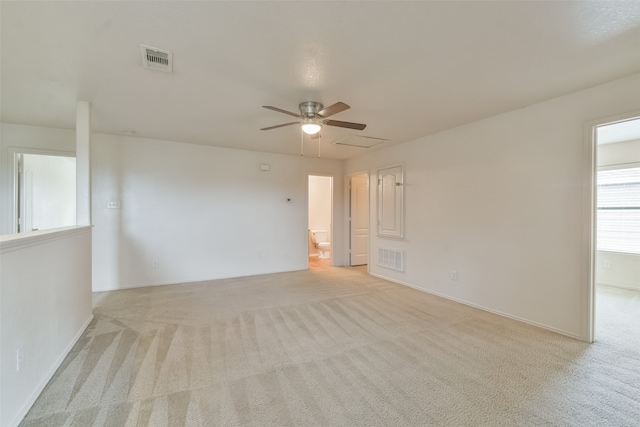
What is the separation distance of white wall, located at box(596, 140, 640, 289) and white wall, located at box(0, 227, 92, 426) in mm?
7461

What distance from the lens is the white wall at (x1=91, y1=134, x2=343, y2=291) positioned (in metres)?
4.32

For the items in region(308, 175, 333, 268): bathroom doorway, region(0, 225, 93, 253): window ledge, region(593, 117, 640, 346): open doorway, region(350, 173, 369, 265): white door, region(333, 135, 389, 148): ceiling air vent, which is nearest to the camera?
region(0, 225, 93, 253): window ledge

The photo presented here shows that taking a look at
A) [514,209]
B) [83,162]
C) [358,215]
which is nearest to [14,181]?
[83,162]

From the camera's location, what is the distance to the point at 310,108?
2879mm

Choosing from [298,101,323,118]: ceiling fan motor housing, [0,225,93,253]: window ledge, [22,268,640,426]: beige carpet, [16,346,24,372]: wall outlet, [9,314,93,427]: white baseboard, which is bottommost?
[22,268,640,426]: beige carpet

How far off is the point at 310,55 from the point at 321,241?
19.8ft

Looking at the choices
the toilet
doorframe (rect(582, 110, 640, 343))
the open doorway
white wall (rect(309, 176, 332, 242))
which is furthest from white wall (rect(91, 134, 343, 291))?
the open doorway

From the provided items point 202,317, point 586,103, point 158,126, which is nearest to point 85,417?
point 202,317

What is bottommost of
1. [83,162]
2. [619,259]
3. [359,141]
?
[619,259]

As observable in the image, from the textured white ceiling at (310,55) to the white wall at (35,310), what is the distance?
1475 millimetres

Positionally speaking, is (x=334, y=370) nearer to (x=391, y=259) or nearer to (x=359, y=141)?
(x=391, y=259)

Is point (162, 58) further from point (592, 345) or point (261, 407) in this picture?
point (592, 345)

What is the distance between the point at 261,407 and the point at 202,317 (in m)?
1.81

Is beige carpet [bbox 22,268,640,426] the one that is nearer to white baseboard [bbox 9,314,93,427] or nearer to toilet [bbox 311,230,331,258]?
white baseboard [bbox 9,314,93,427]
